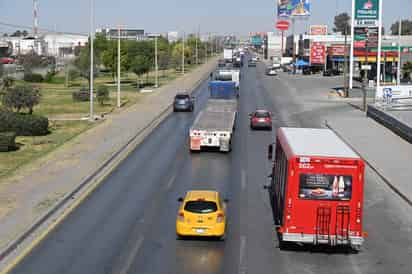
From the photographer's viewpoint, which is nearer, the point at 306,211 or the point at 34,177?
the point at 306,211

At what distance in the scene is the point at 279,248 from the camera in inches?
747

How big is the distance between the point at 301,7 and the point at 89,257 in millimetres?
133258

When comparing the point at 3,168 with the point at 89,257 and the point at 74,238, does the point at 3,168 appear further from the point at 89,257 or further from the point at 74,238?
the point at 89,257

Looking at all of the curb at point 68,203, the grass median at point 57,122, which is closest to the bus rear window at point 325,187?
the curb at point 68,203

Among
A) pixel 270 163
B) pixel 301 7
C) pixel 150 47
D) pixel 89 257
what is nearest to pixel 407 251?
pixel 89 257

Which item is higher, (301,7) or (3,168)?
(301,7)

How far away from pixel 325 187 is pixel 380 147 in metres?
22.4

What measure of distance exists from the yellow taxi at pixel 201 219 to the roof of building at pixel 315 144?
2799mm

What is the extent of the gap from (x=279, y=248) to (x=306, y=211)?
1.67m

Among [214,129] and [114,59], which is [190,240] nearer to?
[214,129]

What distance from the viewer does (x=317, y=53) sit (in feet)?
399

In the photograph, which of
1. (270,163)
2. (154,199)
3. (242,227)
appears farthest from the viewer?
(270,163)

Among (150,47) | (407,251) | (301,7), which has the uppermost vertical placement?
(301,7)

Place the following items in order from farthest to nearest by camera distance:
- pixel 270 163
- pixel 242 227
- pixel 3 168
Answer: pixel 270 163 < pixel 3 168 < pixel 242 227
